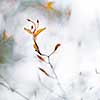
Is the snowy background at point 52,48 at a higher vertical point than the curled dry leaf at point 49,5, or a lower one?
lower

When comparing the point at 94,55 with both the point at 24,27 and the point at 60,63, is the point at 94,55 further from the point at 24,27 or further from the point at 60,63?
the point at 24,27

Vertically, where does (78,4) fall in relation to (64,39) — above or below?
above

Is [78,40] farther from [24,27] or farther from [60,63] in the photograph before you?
[24,27]

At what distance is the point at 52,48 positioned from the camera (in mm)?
1416

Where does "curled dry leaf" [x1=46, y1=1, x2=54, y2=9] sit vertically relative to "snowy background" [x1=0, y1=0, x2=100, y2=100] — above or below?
above

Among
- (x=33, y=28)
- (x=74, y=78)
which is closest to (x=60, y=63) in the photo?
(x=74, y=78)

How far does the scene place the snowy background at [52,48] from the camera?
1.40 meters

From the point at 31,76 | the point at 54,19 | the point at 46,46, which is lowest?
the point at 31,76

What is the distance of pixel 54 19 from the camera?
143 centimetres

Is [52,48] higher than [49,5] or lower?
lower

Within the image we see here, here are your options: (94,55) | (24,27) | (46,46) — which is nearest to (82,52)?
(94,55)

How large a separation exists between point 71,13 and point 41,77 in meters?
0.33

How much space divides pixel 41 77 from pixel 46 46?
15cm

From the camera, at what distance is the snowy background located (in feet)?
4.60
